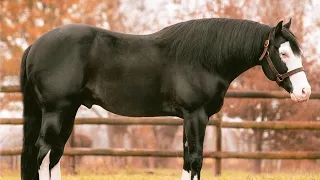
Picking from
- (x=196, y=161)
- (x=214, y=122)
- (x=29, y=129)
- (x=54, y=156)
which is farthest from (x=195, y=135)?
(x=214, y=122)

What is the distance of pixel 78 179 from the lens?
19.3 ft

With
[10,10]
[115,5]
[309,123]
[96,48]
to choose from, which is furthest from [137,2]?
[96,48]

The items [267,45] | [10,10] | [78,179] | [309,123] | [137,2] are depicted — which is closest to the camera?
[267,45]

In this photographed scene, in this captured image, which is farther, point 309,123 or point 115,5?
point 115,5

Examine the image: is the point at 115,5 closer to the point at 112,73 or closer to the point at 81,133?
the point at 81,133

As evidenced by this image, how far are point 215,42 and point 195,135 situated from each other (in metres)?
0.89

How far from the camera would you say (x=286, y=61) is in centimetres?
383

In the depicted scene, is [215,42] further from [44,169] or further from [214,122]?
[214,122]

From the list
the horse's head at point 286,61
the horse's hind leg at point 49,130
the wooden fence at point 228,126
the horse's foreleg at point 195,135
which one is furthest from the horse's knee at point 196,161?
the wooden fence at point 228,126

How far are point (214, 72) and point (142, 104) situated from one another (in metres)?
0.72

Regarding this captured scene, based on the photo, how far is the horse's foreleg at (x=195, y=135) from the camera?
378 centimetres

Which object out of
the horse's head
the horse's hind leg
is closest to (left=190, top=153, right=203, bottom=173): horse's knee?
the horse's head

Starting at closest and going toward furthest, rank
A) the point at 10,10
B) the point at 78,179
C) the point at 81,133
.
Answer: the point at 78,179 → the point at 10,10 → the point at 81,133

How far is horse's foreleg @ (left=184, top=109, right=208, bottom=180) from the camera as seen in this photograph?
3783mm
